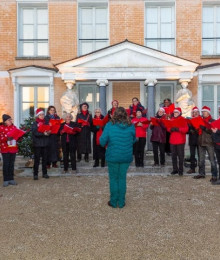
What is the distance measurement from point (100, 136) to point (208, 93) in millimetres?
6850

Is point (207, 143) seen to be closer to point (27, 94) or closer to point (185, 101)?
point (185, 101)

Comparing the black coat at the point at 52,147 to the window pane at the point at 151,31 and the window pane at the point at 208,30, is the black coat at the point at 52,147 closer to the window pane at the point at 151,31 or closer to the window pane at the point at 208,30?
the window pane at the point at 151,31

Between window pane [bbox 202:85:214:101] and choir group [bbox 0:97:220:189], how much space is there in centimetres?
422

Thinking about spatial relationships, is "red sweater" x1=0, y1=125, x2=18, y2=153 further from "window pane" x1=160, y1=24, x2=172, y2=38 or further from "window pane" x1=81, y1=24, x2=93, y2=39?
"window pane" x1=160, y1=24, x2=172, y2=38

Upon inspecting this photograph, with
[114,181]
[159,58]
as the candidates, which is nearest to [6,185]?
[114,181]

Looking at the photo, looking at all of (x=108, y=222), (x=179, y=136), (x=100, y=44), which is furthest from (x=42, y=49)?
(x=108, y=222)

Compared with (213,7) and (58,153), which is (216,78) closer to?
(213,7)

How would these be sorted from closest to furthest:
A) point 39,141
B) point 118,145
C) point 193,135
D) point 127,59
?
1. point 118,145
2. point 39,141
3. point 193,135
4. point 127,59

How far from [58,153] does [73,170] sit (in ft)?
3.30

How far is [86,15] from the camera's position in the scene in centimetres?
1346

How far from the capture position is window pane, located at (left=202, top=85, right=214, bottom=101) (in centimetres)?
1306

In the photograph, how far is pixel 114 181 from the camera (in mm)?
5652

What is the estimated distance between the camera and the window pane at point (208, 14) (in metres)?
13.2

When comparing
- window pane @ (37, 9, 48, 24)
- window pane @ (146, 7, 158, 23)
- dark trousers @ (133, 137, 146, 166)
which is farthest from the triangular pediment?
dark trousers @ (133, 137, 146, 166)
